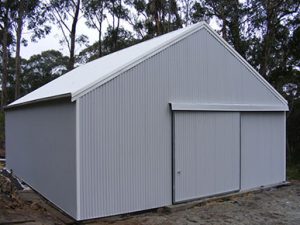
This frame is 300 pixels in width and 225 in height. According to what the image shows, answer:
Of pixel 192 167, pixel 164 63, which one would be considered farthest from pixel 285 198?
pixel 164 63

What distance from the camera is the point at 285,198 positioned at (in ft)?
34.4

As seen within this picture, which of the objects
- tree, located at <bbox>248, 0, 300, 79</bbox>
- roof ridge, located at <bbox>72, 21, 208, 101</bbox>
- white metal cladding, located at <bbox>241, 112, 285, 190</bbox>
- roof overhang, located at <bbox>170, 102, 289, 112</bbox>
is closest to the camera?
roof ridge, located at <bbox>72, 21, 208, 101</bbox>

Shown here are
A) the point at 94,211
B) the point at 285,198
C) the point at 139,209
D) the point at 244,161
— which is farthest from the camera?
the point at 244,161

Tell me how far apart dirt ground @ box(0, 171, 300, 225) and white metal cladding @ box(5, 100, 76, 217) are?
0.43m

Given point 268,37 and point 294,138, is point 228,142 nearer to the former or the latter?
point 268,37

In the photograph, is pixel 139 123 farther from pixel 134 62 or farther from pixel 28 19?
pixel 28 19

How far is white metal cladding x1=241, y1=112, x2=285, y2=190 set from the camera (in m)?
11.3

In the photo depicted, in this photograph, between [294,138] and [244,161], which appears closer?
[244,161]

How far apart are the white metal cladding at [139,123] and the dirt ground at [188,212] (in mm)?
395

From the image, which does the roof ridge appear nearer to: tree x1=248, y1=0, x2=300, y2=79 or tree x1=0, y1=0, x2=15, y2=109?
tree x1=248, y1=0, x2=300, y2=79

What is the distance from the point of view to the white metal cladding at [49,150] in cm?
804

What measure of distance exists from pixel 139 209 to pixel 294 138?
66.3ft

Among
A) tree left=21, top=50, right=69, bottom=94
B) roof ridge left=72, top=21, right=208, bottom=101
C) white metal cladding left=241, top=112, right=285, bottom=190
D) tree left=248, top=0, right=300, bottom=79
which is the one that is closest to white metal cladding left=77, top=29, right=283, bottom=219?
roof ridge left=72, top=21, right=208, bottom=101

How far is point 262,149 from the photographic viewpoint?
11828mm
